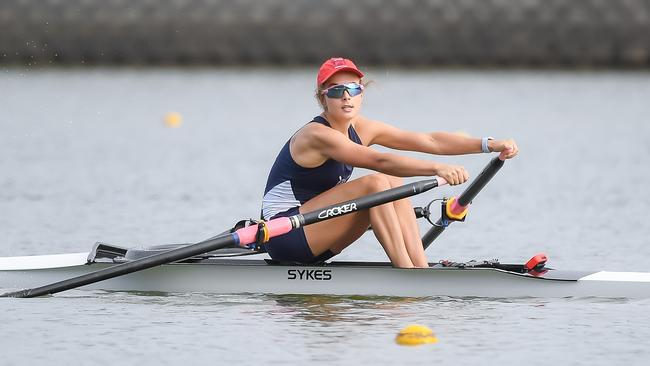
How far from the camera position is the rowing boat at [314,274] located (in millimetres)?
7895

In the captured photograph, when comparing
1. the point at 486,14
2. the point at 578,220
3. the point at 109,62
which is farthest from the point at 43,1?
the point at 578,220

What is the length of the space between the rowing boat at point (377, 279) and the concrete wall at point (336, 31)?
2083 centimetres

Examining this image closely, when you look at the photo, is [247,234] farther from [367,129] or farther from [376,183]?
[367,129]

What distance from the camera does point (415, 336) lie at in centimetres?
708

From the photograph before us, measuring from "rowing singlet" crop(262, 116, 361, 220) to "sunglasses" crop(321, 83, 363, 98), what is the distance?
255 millimetres

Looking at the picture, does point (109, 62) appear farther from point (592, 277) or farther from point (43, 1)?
point (592, 277)

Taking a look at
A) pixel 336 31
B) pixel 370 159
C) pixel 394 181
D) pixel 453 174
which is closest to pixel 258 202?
pixel 394 181

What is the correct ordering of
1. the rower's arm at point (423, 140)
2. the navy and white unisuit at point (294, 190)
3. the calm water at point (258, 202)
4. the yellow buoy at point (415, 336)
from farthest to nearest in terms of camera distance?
the rower's arm at point (423, 140)
the navy and white unisuit at point (294, 190)
the calm water at point (258, 202)
the yellow buoy at point (415, 336)

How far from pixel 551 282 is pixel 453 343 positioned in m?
1.16

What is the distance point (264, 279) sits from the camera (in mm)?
8188

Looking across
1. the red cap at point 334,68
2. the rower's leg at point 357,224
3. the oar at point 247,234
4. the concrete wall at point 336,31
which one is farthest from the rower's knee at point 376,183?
the concrete wall at point 336,31

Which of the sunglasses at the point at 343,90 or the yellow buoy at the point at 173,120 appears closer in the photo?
the sunglasses at the point at 343,90

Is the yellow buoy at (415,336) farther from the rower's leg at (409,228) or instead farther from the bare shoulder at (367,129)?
the bare shoulder at (367,129)

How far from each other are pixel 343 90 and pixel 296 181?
0.62 m
